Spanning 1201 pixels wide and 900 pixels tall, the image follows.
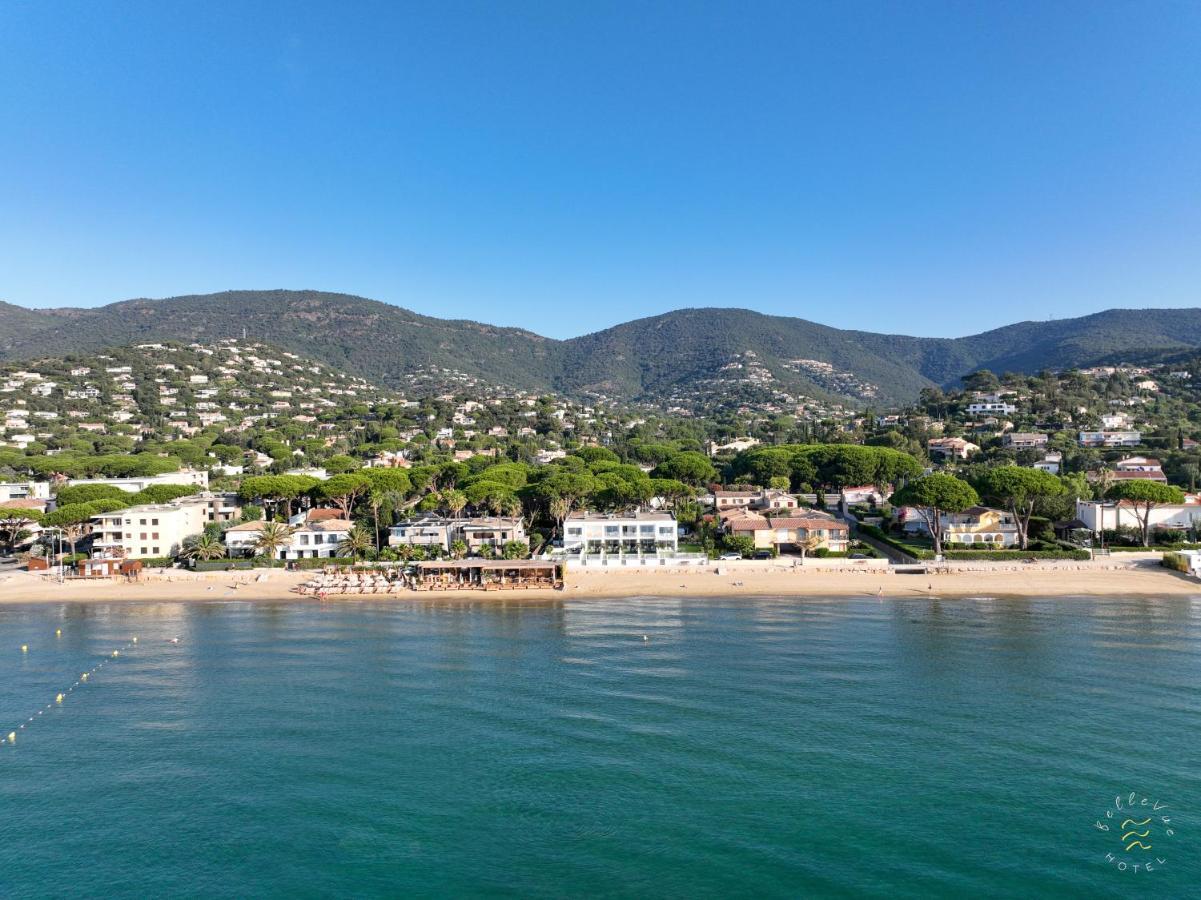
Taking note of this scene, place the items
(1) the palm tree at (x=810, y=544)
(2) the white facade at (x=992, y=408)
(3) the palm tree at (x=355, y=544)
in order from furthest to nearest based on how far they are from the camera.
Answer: (2) the white facade at (x=992, y=408)
(1) the palm tree at (x=810, y=544)
(3) the palm tree at (x=355, y=544)

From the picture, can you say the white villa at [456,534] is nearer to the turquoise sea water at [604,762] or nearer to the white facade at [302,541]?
the white facade at [302,541]

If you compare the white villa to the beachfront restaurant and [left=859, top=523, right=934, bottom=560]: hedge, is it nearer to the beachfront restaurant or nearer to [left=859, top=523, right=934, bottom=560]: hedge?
the beachfront restaurant

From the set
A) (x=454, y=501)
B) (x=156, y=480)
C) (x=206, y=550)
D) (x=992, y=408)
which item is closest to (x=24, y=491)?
(x=156, y=480)

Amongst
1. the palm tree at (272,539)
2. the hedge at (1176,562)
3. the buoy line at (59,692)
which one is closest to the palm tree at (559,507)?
the palm tree at (272,539)

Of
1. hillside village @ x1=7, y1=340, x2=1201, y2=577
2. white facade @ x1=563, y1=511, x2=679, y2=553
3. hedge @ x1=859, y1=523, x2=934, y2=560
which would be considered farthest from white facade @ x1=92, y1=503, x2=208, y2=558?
hedge @ x1=859, y1=523, x2=934, y2=560

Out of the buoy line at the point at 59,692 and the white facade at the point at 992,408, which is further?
the white facade at the point at 992,408

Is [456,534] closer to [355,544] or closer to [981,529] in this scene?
[355,544]

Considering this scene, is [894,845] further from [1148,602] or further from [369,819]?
[1148,602]
